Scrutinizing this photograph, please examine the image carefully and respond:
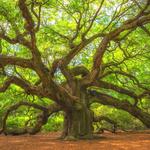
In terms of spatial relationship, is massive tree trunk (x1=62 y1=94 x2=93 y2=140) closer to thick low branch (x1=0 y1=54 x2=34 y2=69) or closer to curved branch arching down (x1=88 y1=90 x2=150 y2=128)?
curved branch arching down (x1=88 y1=90 x2=150 y2=128)

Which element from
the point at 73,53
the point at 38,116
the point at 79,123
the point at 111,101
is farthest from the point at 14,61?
the point at 111,101

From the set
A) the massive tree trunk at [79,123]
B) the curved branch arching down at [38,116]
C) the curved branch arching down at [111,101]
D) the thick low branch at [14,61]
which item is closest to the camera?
the thick low branch at [14,61]

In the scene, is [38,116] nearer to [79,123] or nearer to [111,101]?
[79,123]

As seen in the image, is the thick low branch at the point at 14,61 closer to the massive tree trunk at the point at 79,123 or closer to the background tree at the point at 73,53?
the background tree at the point at 73,53

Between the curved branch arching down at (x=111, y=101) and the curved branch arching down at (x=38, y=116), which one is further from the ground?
the curved branch arching down at (x=111, y=101)

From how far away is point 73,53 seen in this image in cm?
1424

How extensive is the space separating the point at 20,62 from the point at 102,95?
5308mm

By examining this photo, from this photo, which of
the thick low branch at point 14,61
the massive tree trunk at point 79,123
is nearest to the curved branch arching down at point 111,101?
the massive tree trunk at point 79,123

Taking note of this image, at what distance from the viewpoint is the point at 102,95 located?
1714 centimetres

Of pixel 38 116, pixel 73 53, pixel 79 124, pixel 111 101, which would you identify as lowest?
pixel 79 124

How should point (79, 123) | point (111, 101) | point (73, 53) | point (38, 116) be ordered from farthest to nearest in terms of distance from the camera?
point (38, 116), point (111, 101), point (79, 123), point (73, 53)

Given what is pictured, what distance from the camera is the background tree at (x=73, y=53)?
→ 13.0 metres

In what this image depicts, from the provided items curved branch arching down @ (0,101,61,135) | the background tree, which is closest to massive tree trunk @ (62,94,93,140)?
the background tree

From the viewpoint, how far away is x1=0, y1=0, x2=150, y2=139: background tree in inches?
510
